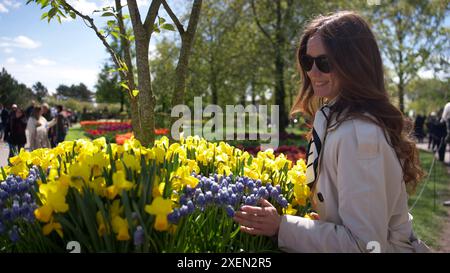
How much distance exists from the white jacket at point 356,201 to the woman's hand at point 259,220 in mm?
35

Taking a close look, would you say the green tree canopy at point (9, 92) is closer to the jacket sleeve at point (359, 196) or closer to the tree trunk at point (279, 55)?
the tree trunk at point (279, 55)

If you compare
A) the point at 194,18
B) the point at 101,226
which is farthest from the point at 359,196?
the point at 194,18

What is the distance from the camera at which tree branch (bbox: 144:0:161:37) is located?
307 cm

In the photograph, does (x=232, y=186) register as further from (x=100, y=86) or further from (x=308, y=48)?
(x=100, y=86)

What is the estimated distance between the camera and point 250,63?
18.6 m

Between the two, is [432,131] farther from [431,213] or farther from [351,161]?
[351,161]

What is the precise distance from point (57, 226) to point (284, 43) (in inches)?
652

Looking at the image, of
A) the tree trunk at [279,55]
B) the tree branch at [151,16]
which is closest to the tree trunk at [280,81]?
the tree trunk at [279,55]

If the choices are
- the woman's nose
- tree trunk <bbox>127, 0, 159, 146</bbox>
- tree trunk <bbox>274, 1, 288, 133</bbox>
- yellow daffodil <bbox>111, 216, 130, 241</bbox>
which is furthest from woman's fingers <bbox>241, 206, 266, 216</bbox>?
tree trunk <bbox>274, 1, 288, 133</bbox>

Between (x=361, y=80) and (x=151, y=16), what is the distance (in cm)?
180

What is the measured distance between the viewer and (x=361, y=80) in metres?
1.75

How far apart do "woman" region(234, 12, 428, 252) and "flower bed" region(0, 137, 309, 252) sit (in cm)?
15
